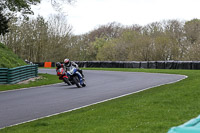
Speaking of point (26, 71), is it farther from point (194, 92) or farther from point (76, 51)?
point (76, 51)

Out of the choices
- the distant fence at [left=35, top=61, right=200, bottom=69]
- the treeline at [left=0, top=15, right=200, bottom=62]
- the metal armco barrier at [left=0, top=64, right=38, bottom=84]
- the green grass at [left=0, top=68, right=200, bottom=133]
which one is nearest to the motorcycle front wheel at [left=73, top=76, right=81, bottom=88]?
the metal armco barrier at [left=0, top=64, right=38, bottom=84]

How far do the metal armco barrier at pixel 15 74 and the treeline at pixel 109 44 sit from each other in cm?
3721

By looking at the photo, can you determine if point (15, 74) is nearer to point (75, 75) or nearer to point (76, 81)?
point (75, 75)

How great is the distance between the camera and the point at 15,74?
20.9 meters

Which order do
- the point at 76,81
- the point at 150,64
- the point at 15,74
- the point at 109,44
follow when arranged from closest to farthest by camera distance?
1. the point at 76,81
2. the point at 15,74
3. the point at 150,64
4. the point at 109,44

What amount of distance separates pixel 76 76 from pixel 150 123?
35.0 feet

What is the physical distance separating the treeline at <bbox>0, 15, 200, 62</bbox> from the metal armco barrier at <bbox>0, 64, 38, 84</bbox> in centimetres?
3721

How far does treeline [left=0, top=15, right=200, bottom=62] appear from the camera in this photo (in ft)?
205

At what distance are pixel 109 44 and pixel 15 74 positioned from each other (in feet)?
182

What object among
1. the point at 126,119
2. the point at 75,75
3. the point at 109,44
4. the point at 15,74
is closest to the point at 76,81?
the point at 75,75

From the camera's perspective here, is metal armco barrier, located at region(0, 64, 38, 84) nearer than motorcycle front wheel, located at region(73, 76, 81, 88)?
No

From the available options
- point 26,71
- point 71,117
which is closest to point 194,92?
point 71,117

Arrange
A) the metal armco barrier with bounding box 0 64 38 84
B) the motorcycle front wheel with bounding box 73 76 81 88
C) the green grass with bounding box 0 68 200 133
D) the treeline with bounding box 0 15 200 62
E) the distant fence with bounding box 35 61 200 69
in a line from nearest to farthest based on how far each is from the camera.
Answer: the green grass with bounding box 0 68 200 133
the motorcycle front wheel with bounding box 73 76 81 88
the metal armco barrier with bounding box 0 64 38 84
the distant fence with bounding box 35 61 200 69
the treeline with bounding box 0 15 200 62

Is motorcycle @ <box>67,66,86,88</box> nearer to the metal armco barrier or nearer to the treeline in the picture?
the metal armco barrier
